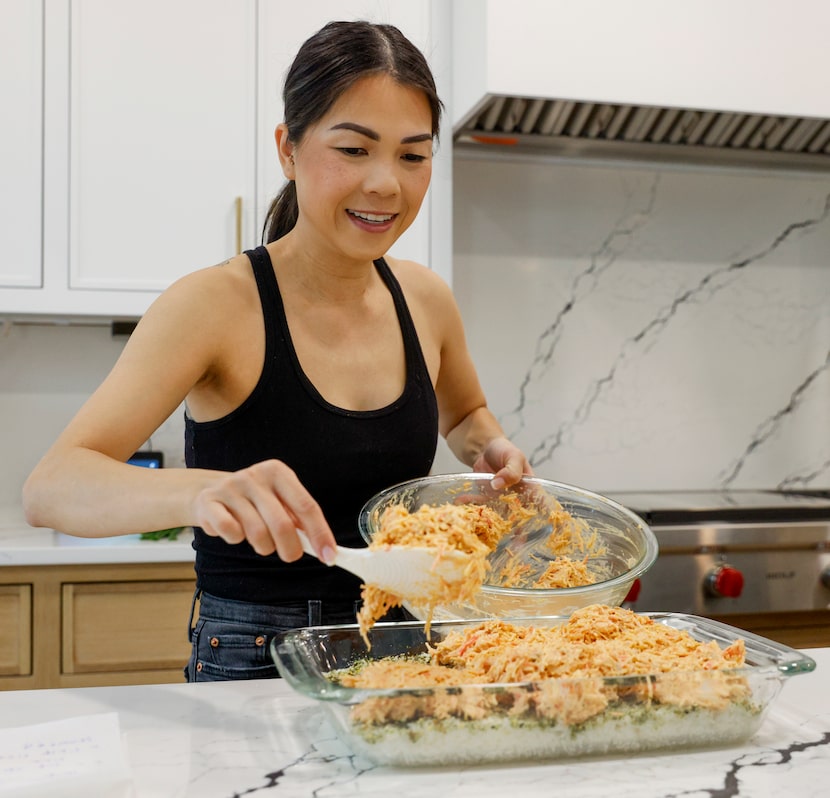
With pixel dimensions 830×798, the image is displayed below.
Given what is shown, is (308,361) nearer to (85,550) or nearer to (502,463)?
(502,463)

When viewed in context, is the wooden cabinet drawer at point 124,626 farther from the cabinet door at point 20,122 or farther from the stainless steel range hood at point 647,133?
the stainless steel range hood at point 647,133

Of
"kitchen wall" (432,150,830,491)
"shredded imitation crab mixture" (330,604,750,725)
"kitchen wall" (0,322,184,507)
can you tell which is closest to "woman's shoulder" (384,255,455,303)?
"shredded imitation crab mixture" (330,604,750,725)

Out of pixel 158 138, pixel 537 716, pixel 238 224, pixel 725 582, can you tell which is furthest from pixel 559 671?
pixel 158 138

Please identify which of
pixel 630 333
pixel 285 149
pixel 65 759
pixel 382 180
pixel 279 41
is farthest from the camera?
pixel 630 333

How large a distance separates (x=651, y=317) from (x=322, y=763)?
83.9 inches

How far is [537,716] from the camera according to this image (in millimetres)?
810

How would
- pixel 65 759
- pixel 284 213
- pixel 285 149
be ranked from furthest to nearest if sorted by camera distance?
1. pixel 284 213
2. pixel 285 149
3. pixel 65 759

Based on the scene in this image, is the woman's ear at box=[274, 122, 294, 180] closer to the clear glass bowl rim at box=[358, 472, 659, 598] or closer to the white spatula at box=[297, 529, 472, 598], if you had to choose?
the clear glass bowl rim at box=[358, 472, 659, 598]

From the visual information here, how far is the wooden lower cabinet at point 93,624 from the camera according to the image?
6.64ft

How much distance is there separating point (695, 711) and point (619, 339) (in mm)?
1954

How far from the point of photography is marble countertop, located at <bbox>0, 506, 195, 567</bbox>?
2.00 meters

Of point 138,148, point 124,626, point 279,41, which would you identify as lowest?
point 124,626

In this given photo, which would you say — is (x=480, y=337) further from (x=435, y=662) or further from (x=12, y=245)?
(x=435, y=662)

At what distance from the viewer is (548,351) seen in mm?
2682
